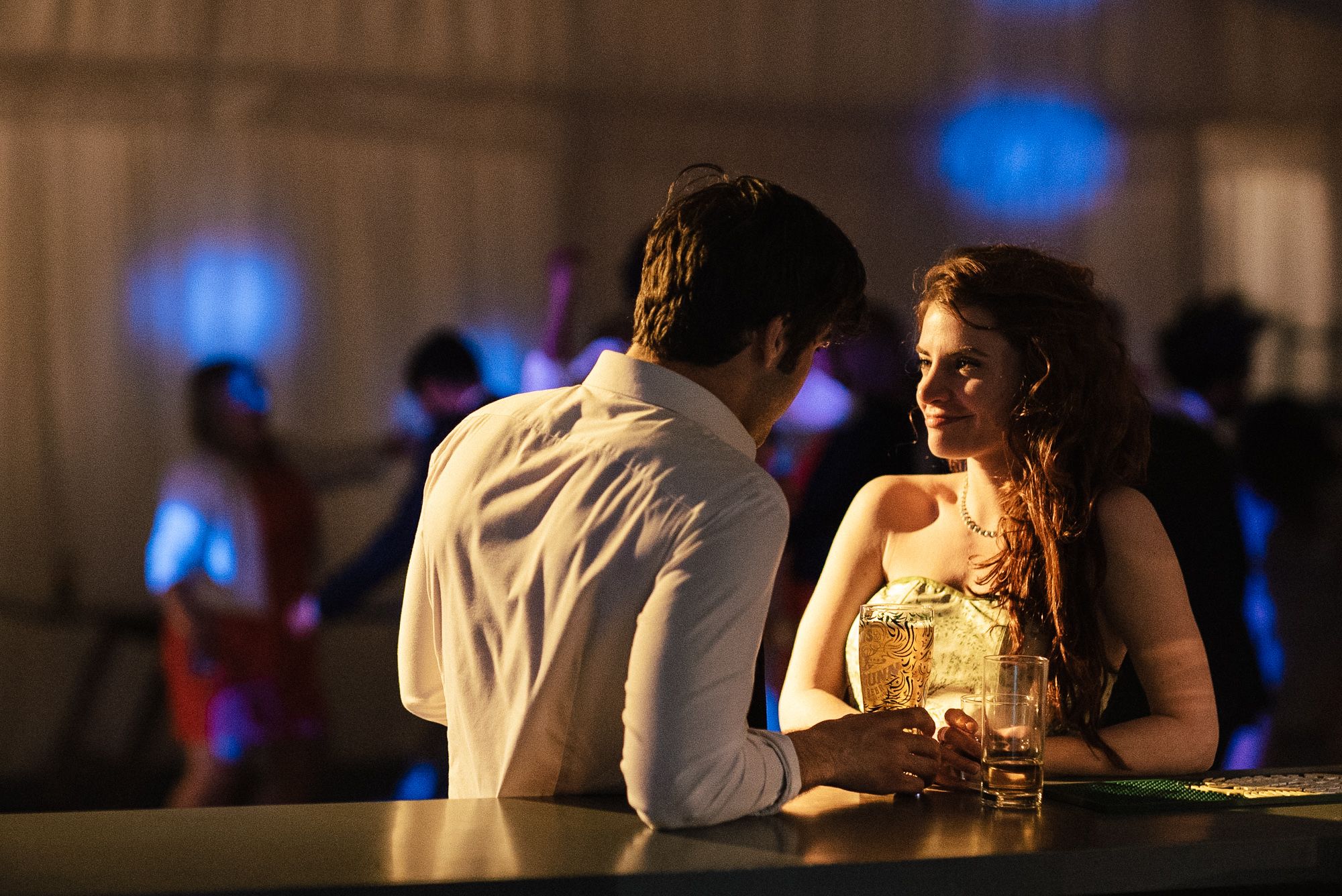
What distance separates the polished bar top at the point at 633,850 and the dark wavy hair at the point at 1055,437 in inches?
19.6

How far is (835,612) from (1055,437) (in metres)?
0.43

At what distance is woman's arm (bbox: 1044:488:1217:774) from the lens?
190 centimetres

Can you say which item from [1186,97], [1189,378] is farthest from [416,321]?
[1186,97]

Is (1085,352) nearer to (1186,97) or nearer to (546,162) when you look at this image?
(546,162)

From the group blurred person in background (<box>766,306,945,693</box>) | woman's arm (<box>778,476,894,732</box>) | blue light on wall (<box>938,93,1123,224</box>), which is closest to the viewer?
woman's arm (<box>778,476,894,732</box>)

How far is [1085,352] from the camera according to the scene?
7.02 ft

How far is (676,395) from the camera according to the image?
154cm

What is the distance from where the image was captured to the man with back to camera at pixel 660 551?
1.39 meters

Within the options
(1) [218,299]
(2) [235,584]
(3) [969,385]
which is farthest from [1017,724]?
(1) [218,299]

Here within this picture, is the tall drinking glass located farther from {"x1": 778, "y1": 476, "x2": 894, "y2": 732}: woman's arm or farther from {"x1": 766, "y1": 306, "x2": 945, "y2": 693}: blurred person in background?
{"x1": 766, "y1": 306, "x2": 945, "y2": 693}: blurred person in background

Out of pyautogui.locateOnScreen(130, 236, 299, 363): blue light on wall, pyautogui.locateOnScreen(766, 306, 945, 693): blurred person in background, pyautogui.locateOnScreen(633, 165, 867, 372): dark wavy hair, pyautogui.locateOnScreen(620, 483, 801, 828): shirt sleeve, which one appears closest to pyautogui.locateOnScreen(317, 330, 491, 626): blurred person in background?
pyautogui.locateOnScreen(130, 236, 299, 363): blue light on wall

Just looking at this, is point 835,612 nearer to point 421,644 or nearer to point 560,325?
point 421,644

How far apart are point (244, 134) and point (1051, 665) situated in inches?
188

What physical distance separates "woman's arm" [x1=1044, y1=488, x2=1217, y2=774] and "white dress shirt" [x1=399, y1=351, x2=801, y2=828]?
619mm
